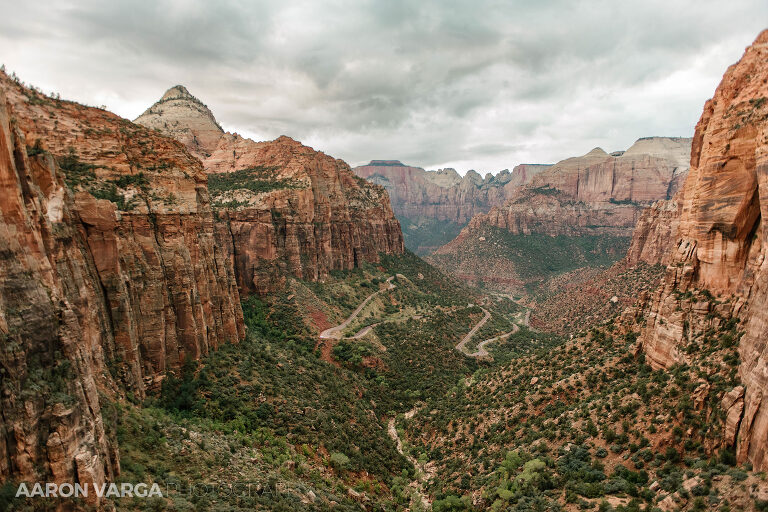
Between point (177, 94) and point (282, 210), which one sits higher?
point (177, 94)

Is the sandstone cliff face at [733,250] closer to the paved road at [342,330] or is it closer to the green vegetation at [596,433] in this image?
the green vegetation at [596,433]

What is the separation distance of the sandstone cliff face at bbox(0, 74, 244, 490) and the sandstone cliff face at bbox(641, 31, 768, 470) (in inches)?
1345

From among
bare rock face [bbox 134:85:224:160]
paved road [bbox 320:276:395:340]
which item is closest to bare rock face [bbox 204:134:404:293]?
A: bare rock face [bbox 134:85:224:160]

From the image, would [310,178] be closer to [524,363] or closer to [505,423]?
[524,363]

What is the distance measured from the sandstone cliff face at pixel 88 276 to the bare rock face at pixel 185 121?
6436cm

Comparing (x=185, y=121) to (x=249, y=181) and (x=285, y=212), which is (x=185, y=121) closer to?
(x=249, y=181)

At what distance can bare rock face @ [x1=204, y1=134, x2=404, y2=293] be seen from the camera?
70.1 m

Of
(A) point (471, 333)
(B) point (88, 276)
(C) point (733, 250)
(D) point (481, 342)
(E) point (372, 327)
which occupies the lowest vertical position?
(D) point (481, 342)

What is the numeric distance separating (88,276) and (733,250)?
46.3 meters

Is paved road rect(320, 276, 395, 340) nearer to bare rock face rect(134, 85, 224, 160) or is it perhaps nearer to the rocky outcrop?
bare rock face rect(134, 85, 224, 160)

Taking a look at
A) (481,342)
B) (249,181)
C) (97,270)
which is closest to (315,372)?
(97,270)

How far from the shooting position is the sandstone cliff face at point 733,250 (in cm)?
2134

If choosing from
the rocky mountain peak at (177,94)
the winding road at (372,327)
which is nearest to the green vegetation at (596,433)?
the winding road at (372,327)

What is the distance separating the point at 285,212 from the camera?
78688 millimetres
